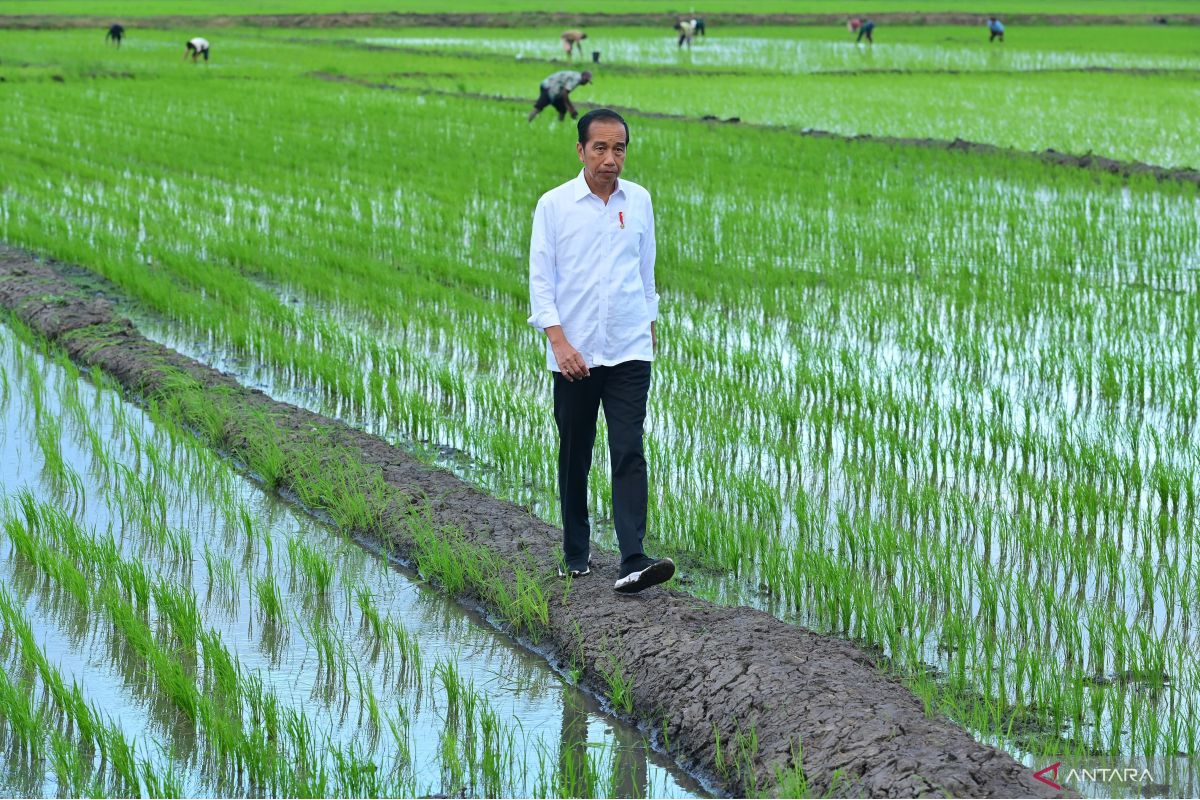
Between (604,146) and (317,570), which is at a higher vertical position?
(604,146)

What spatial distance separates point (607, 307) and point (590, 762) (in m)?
1.20

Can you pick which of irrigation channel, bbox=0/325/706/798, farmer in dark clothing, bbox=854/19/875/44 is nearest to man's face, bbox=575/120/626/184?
irrigation channel, bbox=0/325/706/798

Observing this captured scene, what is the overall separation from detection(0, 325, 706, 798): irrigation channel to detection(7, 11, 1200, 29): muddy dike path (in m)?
33.7

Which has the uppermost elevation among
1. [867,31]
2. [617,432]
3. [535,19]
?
[535,19]

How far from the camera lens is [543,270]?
3527mm

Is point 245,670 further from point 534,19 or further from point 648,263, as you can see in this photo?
point 534,19

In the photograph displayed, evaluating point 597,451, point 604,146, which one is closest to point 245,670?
point 604,146

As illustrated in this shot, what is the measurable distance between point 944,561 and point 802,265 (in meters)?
4.60

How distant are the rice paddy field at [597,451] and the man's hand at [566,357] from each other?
71 cm

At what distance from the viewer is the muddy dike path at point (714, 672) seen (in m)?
2.68

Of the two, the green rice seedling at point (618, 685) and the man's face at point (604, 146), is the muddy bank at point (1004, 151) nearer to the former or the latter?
the man's face at point (604, 146)

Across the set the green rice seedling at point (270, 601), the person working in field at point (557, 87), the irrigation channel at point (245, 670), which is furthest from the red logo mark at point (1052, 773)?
the person working in field at point (557, 87)

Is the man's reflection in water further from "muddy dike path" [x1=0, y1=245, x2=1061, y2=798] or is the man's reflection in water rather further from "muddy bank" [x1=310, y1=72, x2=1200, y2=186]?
"muddy bank" [x1=310, y1=72, x2=1200, y2=186]

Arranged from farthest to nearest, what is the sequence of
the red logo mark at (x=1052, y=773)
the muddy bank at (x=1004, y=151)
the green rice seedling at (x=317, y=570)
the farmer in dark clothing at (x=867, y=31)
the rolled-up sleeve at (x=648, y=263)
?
1. the farmer in dark clothing at (x=867, y=31)
2. the muddy bank at (x=1004, y=151)
3. the green rice seedling at (x=317, y=570)
4. the rolled-up sleeve at (x=648, y=263)
5. the red logo mark at (x=1052, y=773)
